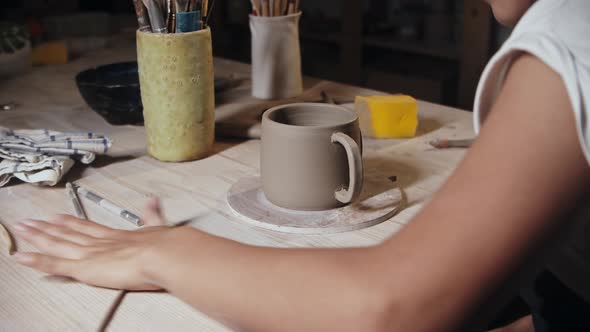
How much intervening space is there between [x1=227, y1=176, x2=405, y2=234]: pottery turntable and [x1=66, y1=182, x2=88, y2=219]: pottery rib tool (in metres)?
0.18

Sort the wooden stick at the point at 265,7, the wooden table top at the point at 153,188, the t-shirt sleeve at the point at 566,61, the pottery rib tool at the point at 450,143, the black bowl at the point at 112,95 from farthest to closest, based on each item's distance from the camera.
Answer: the wooden stick at the point at 265,7, the black bowl at the point at 112,95, the pottery rib tool at the point at 450,143, the wooden table top at the point at 153,188, the t-shirt sleeve at the point at 566,61

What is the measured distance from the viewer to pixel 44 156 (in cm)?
90

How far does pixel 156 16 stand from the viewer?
36.0 inches

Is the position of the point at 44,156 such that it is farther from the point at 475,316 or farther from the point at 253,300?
the point at 475,316

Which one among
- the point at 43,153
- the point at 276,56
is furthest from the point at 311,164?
the point at 276,56

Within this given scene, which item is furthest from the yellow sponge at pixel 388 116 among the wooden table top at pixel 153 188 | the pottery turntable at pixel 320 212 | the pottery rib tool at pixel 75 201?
the pottery rib tool at pixel 75 201

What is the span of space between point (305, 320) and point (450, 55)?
7.14 feet

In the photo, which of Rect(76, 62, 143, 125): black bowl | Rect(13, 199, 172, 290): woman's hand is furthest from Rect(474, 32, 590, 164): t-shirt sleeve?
Rect(76, 62, 143, 125): black bowl

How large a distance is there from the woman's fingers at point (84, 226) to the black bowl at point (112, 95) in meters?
0.41

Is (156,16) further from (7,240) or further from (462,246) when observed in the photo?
(462,246)

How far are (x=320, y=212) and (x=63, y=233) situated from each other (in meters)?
0.30

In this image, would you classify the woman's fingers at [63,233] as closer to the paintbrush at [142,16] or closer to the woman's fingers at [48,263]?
the woman's fingers at [48,263]

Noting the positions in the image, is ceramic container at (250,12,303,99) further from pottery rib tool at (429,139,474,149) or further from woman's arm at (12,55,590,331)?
woman's arm at (12,55,590,331)

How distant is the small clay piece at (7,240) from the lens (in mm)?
708
